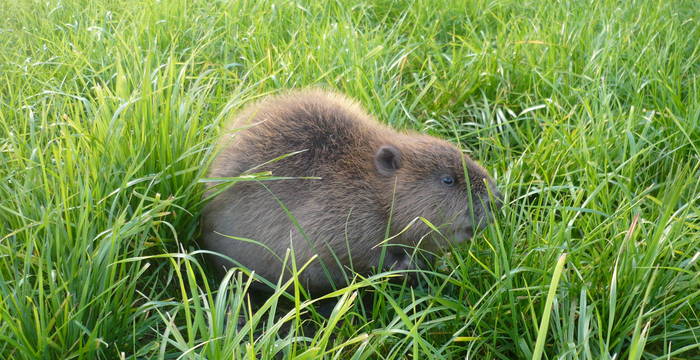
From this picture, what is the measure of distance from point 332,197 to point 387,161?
1.09 feet

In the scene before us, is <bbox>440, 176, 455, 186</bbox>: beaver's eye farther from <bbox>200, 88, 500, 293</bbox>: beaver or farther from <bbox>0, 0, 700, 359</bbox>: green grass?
<bbox>0, 0, 700, 359</bbox>: green grass

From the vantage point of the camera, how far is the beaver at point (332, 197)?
9.90ft

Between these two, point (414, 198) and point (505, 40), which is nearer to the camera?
point (414, 198)

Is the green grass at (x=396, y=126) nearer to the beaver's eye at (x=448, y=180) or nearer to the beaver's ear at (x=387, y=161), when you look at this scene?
the beaver's eye at (x=448, y=180)

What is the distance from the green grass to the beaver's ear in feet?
1.63

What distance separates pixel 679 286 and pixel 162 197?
86.3 inches

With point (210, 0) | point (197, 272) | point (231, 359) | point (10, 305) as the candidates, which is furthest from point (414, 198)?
point (210, 0)

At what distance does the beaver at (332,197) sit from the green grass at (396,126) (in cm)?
11

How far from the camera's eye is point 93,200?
9.04 feet

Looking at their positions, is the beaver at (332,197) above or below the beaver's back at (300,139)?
below

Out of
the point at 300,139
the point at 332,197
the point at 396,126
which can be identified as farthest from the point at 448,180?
the point at 396,126

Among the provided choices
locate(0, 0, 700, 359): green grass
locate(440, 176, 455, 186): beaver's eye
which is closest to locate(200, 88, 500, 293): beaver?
locate(440, 176, 455, 186): beaver's eye

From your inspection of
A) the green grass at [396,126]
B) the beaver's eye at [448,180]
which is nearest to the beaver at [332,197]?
the beaver's eye at [448,180]

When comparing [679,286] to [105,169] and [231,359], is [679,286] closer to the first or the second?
[231,359]
